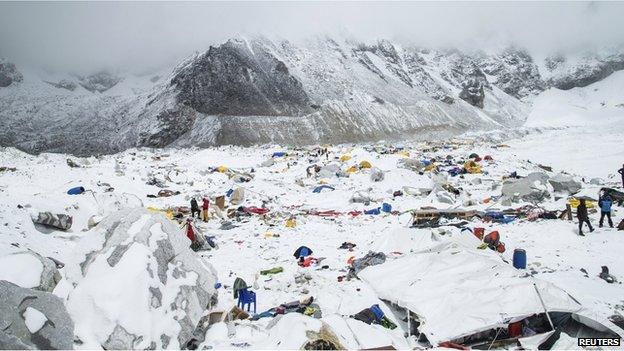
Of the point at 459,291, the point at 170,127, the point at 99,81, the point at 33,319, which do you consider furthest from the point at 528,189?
the point at 99,81

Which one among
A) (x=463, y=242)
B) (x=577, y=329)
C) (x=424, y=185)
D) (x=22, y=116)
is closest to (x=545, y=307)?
(x=577, y=329)

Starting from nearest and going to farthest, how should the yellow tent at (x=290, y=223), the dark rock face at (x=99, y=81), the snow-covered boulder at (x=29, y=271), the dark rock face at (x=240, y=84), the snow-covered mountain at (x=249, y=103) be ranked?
the snow-covered boulder at (x=29, y=271) < the yellow tent at (x=290, y=223) < the snow-covered mountain at (x=249, y=103) < the dark rock face at (x=240, y=84) < the dark rock face at (x=99, y=81)

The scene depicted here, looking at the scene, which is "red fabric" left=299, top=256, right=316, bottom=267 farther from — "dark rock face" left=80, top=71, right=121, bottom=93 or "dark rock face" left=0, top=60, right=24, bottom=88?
"dark rock face" left=80, top=71, right=121, bottom=93

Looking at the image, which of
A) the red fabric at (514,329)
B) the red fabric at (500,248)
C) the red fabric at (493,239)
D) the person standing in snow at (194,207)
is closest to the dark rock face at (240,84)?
the person standing in snow at (194,207)

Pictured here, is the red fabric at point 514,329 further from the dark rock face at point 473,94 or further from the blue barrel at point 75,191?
the dark rock face at point 473,94

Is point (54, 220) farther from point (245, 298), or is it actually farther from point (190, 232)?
point (245, 298)
